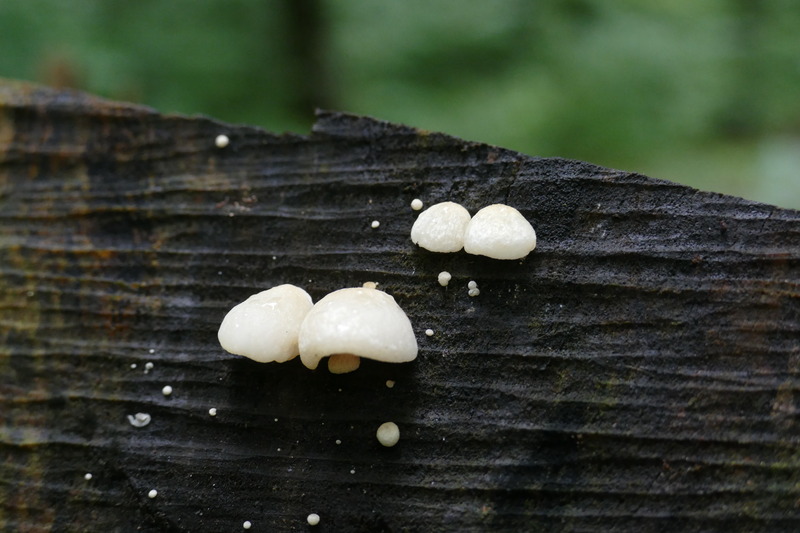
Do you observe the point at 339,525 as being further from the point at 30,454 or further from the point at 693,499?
the point at 30,454

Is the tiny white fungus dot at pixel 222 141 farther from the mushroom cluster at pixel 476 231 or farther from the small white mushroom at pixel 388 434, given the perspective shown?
the small white mushroom at pixel 388 434

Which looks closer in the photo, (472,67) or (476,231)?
(476,231)

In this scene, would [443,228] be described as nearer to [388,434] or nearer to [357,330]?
[357,330]

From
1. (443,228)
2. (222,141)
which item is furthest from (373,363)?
(222,141)

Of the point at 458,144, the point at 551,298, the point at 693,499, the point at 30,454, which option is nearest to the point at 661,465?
the point at 693,499

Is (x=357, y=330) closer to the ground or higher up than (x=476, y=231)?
closer to the ground
